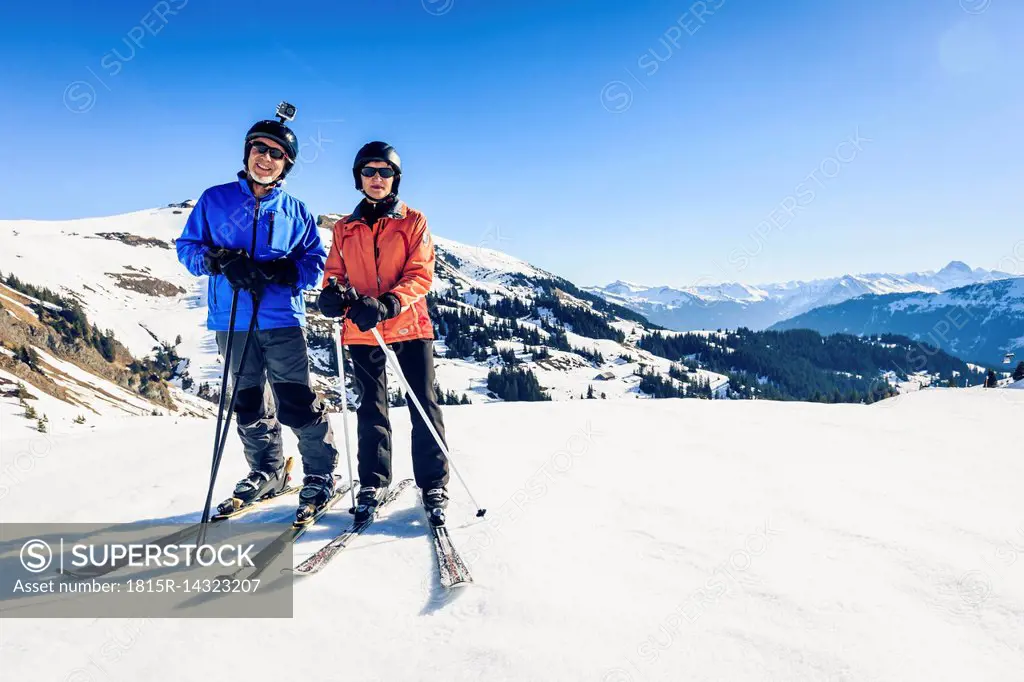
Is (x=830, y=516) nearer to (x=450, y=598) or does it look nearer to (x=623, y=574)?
(x=623, y=574)

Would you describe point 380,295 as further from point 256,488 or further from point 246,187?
point 256,488

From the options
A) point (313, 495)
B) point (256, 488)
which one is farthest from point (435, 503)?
point (256, 488)

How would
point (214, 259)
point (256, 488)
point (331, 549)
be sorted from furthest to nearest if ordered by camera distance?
point (256, 488) → point (214, 259) → point (331, 549)

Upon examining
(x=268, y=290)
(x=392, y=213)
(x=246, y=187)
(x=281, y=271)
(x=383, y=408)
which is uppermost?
(x=246, y=187)

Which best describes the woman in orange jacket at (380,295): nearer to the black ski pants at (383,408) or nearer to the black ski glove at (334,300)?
the black ski pants at (383,408)

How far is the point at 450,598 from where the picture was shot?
3.17 m

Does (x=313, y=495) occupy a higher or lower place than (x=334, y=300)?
lower

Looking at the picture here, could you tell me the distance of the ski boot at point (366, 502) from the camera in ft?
14.9

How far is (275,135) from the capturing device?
4.73 meters

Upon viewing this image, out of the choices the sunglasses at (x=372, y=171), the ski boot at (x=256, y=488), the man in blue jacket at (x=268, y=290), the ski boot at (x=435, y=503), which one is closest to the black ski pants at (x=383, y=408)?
the ski boot at (x=435, y=503)

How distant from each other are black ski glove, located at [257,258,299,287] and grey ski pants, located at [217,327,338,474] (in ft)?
1.65

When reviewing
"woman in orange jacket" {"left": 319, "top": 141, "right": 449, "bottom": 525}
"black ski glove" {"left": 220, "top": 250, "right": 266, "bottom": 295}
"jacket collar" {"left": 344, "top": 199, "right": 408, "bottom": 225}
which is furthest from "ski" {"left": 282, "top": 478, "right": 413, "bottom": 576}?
"jacket collar" {"left": 344, "top": 199, "right": 408, "bottom": 225}

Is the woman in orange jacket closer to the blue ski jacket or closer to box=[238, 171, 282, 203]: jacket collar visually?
the blue ski jacket

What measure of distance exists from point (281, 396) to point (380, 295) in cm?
148
